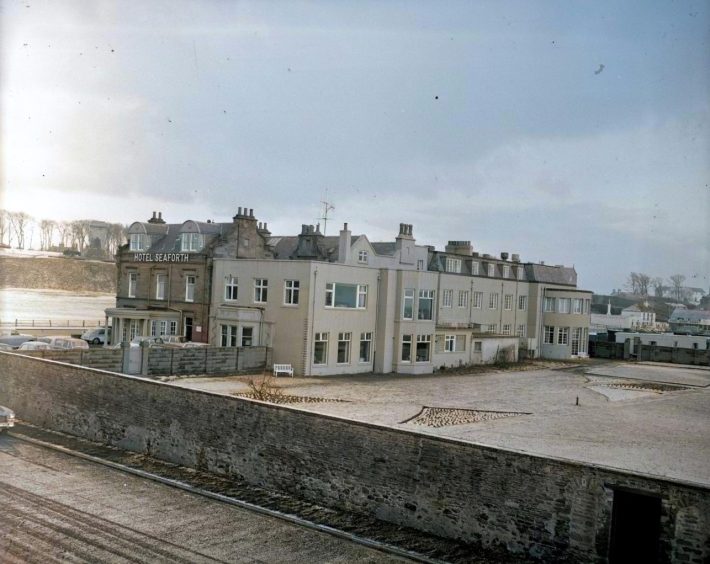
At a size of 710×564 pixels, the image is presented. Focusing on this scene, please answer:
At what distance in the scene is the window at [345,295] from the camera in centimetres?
3791

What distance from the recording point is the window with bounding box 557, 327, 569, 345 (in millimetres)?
60781

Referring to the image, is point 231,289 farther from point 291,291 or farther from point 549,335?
point 549,335

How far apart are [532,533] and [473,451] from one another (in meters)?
1.89

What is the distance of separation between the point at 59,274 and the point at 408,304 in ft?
127

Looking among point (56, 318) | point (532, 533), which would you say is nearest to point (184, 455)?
point (532, 533)

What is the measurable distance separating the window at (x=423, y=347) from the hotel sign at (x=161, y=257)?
48.9ft

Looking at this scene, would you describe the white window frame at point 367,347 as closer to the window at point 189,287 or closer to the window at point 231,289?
the window at point 231,289

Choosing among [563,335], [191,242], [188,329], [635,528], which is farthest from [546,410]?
[563,335]

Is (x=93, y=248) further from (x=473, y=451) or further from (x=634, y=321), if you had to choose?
(x=634, y=321)

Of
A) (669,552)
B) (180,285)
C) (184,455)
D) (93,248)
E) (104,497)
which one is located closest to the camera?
(669,552)

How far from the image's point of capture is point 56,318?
61.2 m

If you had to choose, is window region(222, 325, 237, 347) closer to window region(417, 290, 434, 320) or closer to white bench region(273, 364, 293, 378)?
white bench region(273, 364, 293, 378)

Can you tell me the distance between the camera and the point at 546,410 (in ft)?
98.6

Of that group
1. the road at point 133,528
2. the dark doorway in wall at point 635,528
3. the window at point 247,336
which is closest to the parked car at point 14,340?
the window at point 247,336
